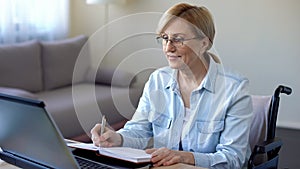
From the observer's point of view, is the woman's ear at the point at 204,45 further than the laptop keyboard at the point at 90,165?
Yes

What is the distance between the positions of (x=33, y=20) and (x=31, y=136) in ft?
10.4

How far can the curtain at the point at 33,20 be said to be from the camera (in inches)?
149

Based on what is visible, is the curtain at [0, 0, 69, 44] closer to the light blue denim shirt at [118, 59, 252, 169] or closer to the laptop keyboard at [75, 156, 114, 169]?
the light blue denim shirt at [118, 59, 252, 169]

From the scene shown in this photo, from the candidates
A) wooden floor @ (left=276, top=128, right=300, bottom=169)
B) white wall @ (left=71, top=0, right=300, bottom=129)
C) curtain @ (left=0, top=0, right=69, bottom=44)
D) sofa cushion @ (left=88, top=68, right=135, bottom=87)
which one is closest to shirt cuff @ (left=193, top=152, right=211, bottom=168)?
wooden floor @ (left=276, top=128, right=300, bottom=169)

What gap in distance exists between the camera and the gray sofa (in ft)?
10.6

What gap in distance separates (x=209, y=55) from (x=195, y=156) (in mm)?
473

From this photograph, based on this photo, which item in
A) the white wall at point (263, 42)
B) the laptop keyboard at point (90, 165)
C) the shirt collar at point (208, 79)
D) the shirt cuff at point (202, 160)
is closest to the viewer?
the laptop keyboard at point (90, 165)

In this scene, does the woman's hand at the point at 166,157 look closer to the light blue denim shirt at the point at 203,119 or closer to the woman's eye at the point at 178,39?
the light blue denim shirt at the point at 203,119

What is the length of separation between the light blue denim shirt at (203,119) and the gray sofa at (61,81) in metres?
1.22

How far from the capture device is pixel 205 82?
1714 mm

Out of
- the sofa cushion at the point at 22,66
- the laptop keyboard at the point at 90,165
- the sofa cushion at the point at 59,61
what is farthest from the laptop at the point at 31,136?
the sofa cushion at the point at 59,61

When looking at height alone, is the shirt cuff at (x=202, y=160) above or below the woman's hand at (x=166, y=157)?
below

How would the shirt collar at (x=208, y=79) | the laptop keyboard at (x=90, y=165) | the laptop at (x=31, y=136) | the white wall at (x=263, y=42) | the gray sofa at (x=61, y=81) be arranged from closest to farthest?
the laptop at (x=31, y=136) < the laptop keyboard at (x=90, y=165) < the shirt collar at (x=208, y=79) < the gray sofa at (x=61, y=81) < the white wall at (x=263, y=42)

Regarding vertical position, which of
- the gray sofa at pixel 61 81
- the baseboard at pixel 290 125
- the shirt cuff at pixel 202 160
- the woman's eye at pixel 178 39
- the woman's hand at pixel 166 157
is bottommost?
the baseboard at pixel 290 125
